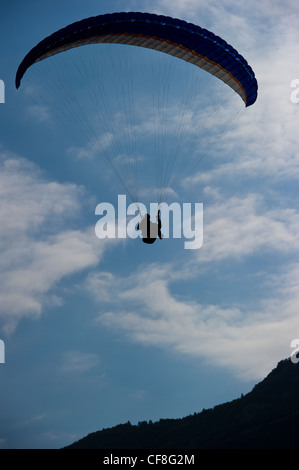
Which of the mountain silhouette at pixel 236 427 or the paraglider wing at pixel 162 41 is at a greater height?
the paraglider wing at pixel 162 41

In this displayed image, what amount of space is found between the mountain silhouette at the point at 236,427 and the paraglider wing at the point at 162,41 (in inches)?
2540

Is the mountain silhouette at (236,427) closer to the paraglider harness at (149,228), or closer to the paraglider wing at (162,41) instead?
the paraglider harness at (149,228)

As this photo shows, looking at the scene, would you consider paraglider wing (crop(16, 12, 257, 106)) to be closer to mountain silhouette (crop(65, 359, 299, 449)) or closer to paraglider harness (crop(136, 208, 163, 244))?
paraglider harness (crop(136, 208, 163, 244))

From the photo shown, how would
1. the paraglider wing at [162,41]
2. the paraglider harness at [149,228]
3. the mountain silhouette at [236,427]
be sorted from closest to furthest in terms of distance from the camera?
1. the paraglider wing at [162,41]
2. the paraglider harness at [149,228]
3. the mountain silhouette at [236,427]

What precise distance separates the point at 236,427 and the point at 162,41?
86.9 metres

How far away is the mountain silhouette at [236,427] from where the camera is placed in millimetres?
93500

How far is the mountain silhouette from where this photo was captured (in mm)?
93500

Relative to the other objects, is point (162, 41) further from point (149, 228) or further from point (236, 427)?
point (236, 427)

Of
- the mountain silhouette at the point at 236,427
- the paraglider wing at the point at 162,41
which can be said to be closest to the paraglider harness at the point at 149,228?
the paraglider wing at the point at 162,41

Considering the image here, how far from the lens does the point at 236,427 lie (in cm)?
10362

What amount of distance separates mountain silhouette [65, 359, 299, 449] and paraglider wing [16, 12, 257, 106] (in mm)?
64519

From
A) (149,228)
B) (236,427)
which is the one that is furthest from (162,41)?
(236,427)

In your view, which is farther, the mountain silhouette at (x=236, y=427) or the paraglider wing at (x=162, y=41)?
the mountain silhouette at (x=236, y=427)
